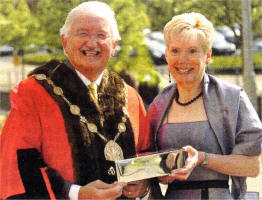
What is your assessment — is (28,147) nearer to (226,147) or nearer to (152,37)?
(226,147)

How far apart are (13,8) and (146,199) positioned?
417 cm

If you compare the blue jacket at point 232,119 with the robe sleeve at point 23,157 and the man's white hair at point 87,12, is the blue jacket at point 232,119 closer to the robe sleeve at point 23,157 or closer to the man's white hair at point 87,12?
the man's white hair at point 87,12

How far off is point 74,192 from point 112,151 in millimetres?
306

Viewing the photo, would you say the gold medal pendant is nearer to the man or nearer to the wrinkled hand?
the man

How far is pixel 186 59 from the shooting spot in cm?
264

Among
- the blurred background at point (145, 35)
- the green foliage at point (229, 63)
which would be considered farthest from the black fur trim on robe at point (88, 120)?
the green foliage at point (229, 63)

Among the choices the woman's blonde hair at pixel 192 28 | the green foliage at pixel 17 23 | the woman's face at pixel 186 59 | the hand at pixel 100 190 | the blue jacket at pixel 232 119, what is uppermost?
the green foliage at pixel 17 23

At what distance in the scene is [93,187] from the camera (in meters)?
2.54

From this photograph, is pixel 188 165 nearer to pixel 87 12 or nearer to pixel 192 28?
pixel 192 28

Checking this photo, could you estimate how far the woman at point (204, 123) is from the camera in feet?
8.59

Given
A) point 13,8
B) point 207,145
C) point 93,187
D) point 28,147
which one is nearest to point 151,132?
point 207,145

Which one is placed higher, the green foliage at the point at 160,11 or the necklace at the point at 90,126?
the green foliage at the point at 160,11

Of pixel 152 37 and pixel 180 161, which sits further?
pixel 152 37

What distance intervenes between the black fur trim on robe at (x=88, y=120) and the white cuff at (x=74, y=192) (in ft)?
0.15
